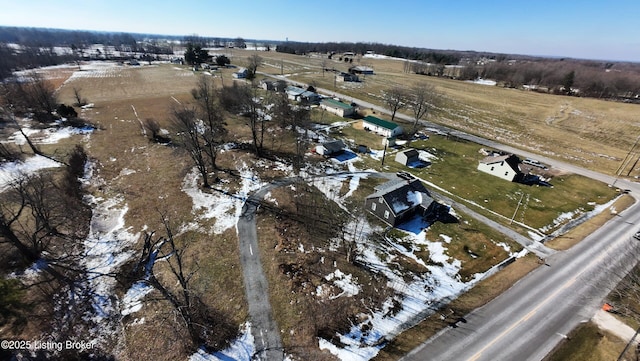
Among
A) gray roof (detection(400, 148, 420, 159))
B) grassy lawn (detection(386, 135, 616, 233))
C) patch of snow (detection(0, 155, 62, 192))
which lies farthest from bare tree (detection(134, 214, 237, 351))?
gray roof (detection(400, 148, 420, 159))

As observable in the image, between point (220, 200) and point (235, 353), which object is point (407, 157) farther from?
point (235, 353)

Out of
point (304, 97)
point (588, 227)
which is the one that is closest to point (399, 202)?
point (588, 227)

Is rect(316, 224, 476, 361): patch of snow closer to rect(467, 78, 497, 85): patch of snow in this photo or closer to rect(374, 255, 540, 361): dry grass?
rect(374, 255, 540, 361): dry grass

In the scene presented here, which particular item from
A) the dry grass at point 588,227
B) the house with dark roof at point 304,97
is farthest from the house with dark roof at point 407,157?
the house with dark roof at point 304,97

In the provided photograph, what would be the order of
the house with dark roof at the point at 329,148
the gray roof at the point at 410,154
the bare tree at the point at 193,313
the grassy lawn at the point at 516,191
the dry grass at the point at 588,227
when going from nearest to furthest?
the bare tree at the point at 193,313 < the dry grass at the point at 588,227 < the grassy lawn at the point at 516,191 < the gray roof at the point at 410,154 < the house with dark roof at the point at 329,148

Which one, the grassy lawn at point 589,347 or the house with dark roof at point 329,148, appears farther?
the house with dark roof at point 329,148

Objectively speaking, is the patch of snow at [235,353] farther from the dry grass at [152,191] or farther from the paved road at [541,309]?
the paved road at [541,309]

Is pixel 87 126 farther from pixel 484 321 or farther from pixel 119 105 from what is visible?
pixel 484 321
